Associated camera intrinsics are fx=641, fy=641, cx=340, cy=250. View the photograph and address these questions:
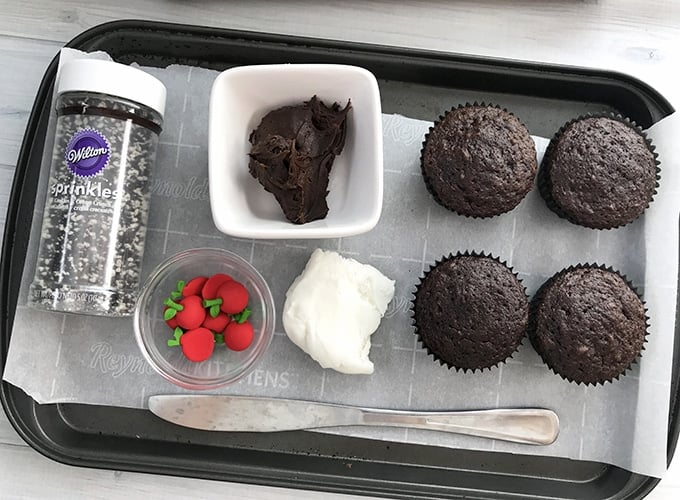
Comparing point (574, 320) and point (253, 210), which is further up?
point (253, 210)

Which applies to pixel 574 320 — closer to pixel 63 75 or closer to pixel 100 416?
pixel 100 416

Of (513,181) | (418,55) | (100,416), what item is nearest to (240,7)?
(418,55)

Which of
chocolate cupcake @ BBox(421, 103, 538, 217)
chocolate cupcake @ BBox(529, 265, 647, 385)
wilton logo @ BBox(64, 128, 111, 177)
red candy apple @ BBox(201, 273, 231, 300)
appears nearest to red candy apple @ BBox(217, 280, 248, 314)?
red candy apple @ BBox(201, 273, 231, 300)

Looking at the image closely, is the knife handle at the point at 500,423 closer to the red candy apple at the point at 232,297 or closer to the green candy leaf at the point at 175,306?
the red candy apple at the point at 232,297

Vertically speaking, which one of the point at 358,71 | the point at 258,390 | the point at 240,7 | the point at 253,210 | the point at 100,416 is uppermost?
the point at 240,7

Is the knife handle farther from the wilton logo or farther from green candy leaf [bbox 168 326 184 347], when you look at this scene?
the wilton logo

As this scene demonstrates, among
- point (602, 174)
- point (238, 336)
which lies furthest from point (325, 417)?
point (602, 174)

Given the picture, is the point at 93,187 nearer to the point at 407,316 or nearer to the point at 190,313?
the point at 190,313
